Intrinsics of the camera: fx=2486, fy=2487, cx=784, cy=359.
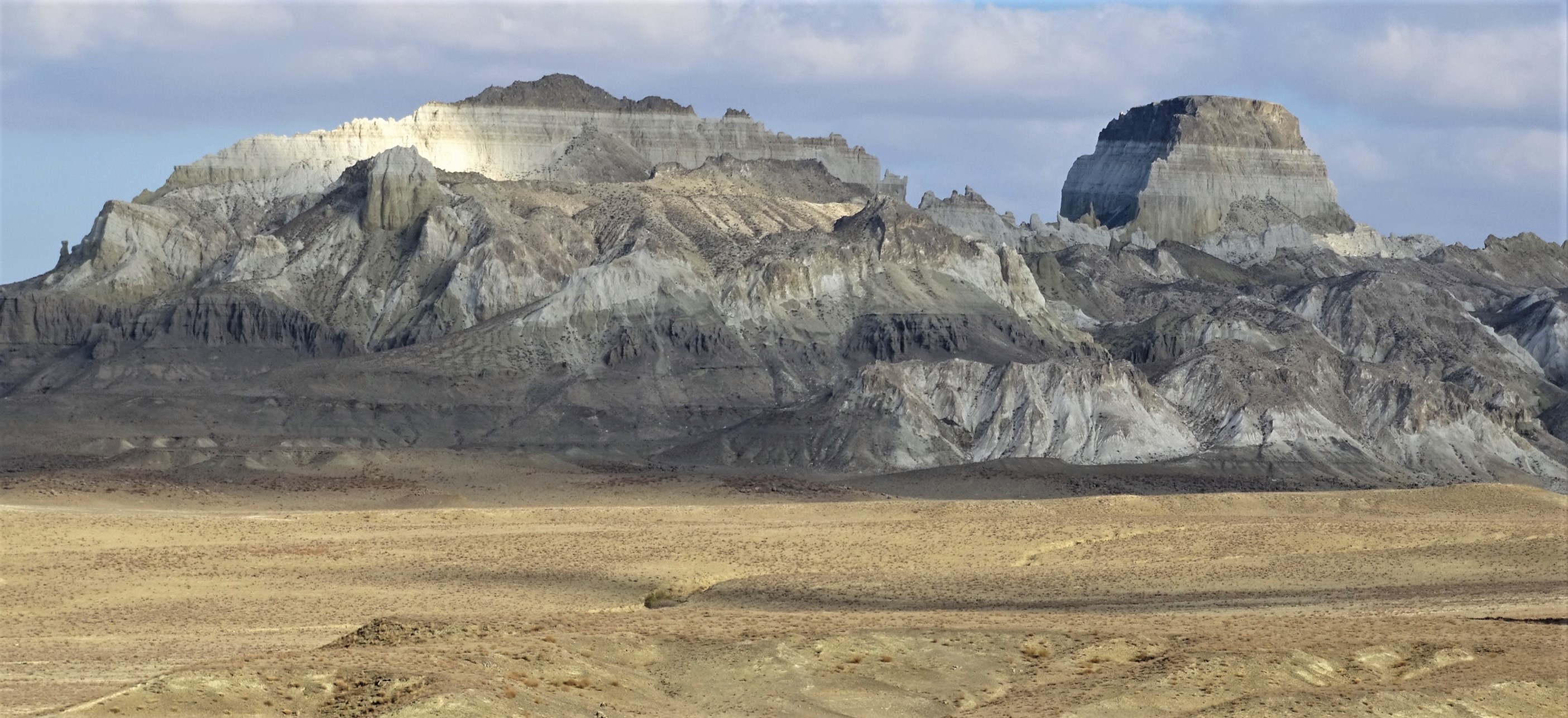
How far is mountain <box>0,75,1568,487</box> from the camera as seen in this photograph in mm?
124562

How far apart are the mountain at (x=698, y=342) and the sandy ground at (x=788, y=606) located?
32.4m

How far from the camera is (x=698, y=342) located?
498 ft

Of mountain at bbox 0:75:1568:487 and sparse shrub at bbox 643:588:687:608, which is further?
mountain at bbox 0:75:1568:487

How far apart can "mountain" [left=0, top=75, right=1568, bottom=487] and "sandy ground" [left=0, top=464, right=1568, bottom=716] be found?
32403 mm

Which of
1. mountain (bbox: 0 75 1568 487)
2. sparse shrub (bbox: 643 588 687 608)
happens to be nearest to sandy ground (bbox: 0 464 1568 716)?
sparse shrub (bbox: 643 588 687 608)

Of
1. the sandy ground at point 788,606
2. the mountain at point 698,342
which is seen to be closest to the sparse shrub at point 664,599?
the sandy ground at point 788,606

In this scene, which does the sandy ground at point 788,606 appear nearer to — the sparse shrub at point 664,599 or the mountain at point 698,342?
the sparse shrub at point 664,599

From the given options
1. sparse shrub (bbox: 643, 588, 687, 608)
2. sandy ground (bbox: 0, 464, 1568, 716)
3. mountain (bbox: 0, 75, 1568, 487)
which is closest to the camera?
sandy ground (bbox: 0, 464, 1568, 716)

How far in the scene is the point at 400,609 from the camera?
183ft

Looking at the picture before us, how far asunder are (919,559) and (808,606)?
10.4m

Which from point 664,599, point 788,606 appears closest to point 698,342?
point 664,599

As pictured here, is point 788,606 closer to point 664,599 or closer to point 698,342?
point 664,599

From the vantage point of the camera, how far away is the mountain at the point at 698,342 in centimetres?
12456

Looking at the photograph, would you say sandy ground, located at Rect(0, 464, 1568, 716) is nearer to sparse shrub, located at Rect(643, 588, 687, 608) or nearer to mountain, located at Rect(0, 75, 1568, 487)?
sparse shrub, located at Rect(643, 588, 687, 608)
